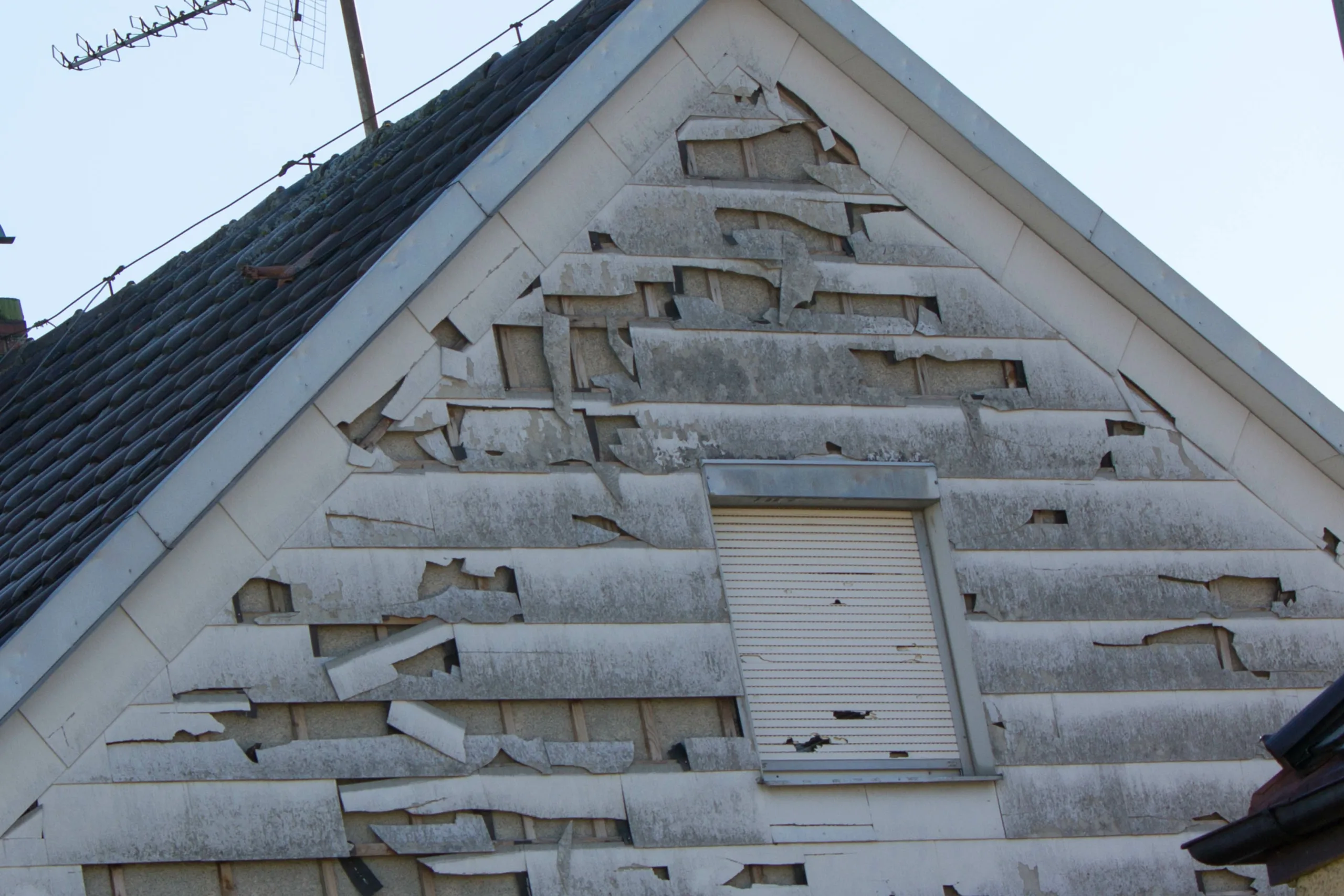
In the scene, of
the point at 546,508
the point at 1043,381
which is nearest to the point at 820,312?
the point at 1043,381

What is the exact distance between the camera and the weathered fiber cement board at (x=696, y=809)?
6.86 metres

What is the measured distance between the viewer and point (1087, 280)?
8.53 meters

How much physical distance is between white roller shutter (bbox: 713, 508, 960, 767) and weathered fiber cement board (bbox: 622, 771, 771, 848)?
0.28 m

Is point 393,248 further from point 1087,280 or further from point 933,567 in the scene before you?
point 1087,280

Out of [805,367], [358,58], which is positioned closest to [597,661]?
[805,367]

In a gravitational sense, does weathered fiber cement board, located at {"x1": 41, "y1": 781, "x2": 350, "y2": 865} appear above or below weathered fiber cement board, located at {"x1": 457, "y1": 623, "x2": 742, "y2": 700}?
below

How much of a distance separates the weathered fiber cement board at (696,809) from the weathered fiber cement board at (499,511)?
93cm

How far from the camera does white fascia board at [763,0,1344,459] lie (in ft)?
26.9

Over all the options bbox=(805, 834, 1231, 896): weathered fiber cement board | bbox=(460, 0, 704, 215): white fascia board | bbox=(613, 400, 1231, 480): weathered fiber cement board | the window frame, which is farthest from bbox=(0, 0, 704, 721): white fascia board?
bbox=(805, 834, 1231, 896): weathered fiber cement board

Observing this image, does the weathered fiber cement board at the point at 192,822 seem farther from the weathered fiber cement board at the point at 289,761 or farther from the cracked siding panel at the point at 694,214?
the cracked siding panel at the point at 694,214

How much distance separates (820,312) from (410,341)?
185 centimetres

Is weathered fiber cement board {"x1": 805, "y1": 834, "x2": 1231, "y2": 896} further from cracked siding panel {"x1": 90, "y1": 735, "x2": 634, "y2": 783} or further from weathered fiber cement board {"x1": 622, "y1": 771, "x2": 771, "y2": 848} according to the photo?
cracked siding panel {"x1": 90, "y1": 735, "x2": 634, "y2": 783}

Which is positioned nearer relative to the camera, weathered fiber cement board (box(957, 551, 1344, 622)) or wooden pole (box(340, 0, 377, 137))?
weathered fiber cement board (box(957, 551, 1344, 622))

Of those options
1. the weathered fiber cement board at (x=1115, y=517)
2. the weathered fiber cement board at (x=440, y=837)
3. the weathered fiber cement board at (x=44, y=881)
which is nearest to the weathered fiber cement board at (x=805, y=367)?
the weathered fiber cement board at (x=1115, y=517)
